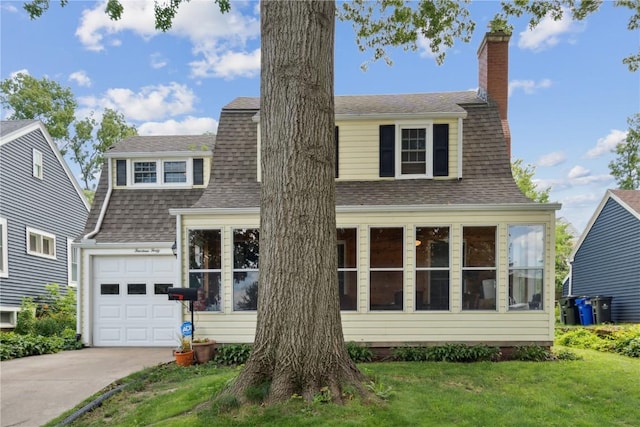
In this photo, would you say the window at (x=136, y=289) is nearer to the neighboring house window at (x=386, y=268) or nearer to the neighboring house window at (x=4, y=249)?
the neighboring house window at (x=4, y=249)

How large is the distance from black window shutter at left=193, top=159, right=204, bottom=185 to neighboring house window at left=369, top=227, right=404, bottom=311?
16.9ft

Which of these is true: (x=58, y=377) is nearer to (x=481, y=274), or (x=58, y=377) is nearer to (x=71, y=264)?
(x=481, y=274)

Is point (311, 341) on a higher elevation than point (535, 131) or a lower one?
lower

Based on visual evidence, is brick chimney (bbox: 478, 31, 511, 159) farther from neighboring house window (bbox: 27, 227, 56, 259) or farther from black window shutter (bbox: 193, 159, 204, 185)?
neighboring house window (bbox: 27, 227, 56, 259)

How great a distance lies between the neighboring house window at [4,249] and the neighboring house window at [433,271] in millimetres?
10771

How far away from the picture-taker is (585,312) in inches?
530

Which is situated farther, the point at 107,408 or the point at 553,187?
the point at 553,187

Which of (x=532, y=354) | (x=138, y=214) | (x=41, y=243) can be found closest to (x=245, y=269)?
(x=138, y=214)

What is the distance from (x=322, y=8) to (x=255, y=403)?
409 cm

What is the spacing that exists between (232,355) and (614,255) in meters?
14.0

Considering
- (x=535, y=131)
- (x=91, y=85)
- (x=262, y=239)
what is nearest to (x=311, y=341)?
(x=262, y=239)

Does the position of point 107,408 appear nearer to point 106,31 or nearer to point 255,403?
point 255,403

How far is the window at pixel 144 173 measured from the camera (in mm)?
10766

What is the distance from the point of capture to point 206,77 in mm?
16984
